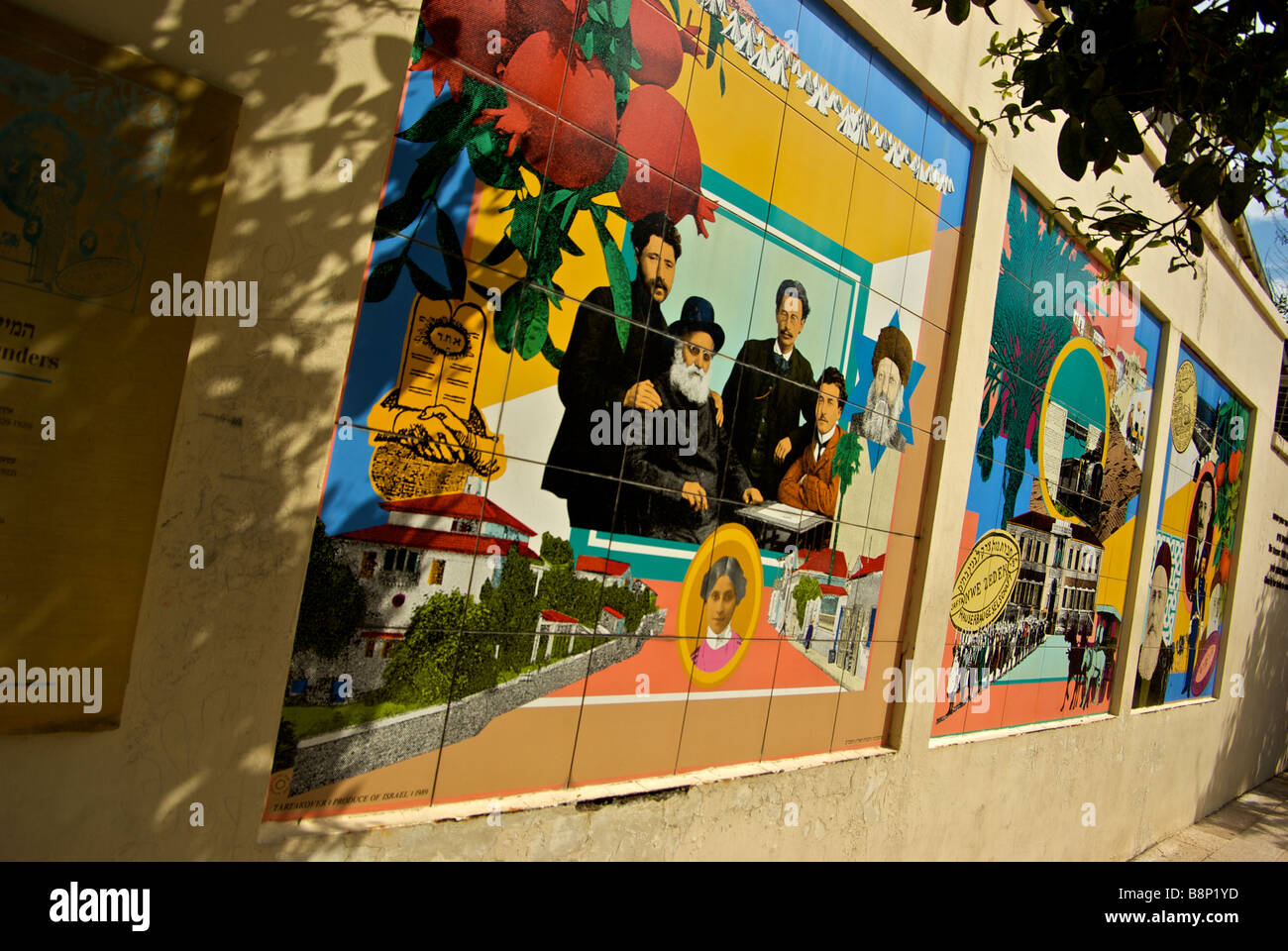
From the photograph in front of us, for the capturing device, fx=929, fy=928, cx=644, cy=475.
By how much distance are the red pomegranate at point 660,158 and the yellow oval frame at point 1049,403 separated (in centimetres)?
499

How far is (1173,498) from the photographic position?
11.3 metres

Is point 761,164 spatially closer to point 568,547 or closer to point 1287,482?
point 568,547

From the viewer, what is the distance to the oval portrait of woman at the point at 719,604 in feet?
15.9

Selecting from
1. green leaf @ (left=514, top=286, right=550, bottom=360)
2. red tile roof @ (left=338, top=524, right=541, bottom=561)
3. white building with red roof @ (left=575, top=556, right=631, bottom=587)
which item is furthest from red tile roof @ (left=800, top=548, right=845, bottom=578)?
green leaf @ (left=514, top=286, right=550, bottom=360)

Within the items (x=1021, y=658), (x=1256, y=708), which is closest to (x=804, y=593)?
(x=1021, y=658)

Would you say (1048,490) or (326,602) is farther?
(1048,490)

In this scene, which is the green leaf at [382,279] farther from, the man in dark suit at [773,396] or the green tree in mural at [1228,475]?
the green tree in mural at [1228,475]

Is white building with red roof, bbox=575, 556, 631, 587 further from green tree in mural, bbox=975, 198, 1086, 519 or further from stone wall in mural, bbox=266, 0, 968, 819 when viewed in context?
green tree in mural, bbox=975, 198, 1086, 519

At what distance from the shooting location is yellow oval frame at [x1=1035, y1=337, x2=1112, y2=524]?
27.5 ft

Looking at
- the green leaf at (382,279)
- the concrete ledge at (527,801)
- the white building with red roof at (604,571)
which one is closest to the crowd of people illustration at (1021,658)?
the concrete ledge at (527,801)

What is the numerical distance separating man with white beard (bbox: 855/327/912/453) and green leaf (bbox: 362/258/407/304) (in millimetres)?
3395

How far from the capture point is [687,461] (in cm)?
475

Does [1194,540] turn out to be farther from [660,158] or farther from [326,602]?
[326,602]

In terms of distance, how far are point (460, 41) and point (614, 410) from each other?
1.66 m
